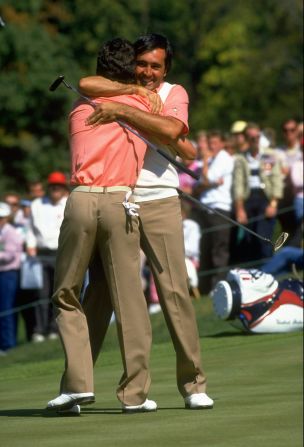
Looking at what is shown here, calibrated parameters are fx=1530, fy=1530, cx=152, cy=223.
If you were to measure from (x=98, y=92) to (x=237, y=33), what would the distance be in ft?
189

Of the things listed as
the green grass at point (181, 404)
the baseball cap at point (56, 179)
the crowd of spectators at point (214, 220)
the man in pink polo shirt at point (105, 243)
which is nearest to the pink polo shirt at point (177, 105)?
the man in pink polo shirt at point (105, 243)

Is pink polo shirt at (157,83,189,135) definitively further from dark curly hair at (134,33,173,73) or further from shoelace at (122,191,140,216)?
shoelace at (122,191,140,216)

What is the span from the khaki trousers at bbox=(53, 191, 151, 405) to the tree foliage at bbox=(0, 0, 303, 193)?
15.1 meters

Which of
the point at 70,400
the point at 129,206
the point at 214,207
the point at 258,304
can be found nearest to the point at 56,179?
the point at 214,207

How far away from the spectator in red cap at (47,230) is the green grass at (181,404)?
13.5 feet

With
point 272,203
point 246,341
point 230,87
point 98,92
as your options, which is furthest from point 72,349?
point 230,87

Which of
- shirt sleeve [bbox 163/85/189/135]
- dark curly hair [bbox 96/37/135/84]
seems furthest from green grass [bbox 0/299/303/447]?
dark curly hair [bbox 96/37/135/84]

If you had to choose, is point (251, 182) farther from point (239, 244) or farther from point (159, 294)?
point (159, 294)

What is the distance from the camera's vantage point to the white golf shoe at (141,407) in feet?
26.5

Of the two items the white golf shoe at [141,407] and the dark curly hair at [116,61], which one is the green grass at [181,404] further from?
the dark curly hair at [116,61]

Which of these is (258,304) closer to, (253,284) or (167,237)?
(253,284)

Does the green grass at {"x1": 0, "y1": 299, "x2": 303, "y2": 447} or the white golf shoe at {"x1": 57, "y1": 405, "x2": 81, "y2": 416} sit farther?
the white golf shoe at {"x1": 57, "y1": 405, "x2": 81, "y2": 416}

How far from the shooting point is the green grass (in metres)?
7.07

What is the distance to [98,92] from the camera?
26.4 ft
